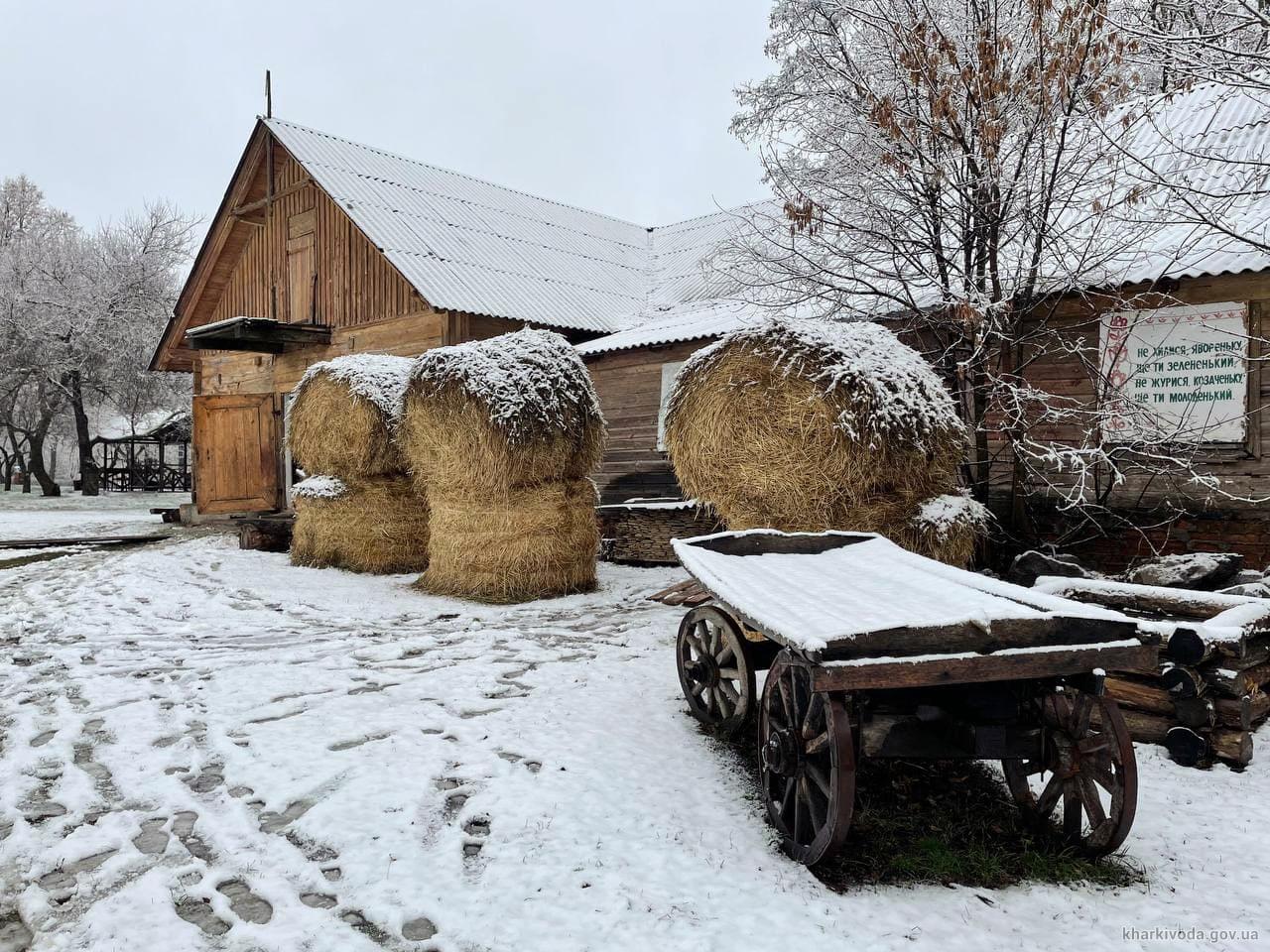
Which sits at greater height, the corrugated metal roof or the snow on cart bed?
the corrugated metal roof

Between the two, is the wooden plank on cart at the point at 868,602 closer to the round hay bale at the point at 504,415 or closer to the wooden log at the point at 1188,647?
the wooden log at the point at 1188,647

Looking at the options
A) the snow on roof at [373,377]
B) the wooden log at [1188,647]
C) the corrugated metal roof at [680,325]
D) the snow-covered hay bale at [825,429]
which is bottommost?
the wooden log at [1188,647]

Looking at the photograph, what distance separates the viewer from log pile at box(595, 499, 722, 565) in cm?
962

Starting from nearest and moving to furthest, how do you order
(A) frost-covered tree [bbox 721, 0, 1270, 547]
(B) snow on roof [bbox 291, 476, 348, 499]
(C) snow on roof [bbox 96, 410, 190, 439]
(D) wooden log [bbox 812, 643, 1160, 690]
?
(D) wooden log [bbox 812, 643, 1160, 690]
(A) frost-covered tree [bbox 721, 0, 1270, 547]
(B) snow on roof [bbox 291, 476, 348, 499]
(C) snow on roof [bbox 96, 410, 190, 439]

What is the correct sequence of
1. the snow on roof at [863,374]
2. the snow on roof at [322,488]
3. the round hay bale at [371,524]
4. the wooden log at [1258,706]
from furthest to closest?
the snow on roof at [322,488]
the round hay bale at [371,524]
the snow on roof at [863,374]
the wooden log at [1258,706]

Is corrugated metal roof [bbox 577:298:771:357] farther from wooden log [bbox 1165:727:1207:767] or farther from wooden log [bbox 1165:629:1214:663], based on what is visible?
wooden log [bbox 1165:727:1207:767]

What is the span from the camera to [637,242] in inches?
760

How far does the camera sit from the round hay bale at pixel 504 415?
23.6ft

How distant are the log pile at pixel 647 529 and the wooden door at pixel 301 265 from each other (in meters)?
8.03

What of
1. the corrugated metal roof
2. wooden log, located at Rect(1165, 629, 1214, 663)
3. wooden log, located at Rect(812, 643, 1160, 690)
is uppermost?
the corrugated metal roof

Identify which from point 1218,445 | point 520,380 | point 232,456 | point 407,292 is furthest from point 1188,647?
point 232,456

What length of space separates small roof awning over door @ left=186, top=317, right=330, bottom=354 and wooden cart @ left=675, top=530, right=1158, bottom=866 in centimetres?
1259

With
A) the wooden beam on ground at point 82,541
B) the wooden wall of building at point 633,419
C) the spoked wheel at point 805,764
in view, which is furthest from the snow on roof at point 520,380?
the wooden beam on ground at point 82,541

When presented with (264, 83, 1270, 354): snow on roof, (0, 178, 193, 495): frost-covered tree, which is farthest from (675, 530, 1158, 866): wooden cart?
(0, 178, 193, 495): frost-covered tree
